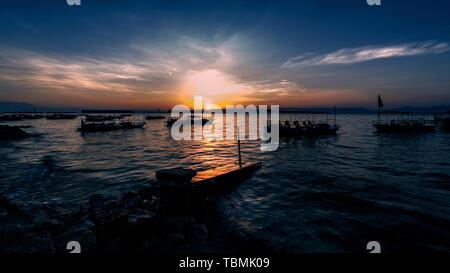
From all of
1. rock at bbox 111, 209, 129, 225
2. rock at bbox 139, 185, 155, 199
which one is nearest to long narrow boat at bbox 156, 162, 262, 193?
rock at bbox 139, 185, 155, 199

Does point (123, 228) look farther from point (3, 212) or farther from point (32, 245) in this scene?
point (3, 212)

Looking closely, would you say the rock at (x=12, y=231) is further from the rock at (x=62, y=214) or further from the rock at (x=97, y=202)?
the rock at (x=97, y=202)

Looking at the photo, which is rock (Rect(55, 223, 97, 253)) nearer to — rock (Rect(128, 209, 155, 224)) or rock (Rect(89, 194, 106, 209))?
rock (Rect(128, 209, 155, 224))

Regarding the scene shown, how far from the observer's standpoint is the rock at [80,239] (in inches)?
278

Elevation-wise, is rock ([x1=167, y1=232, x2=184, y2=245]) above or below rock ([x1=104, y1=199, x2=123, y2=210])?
below

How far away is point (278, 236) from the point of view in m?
9.18

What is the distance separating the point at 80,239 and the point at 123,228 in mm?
1454

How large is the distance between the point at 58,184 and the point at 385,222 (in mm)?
22505

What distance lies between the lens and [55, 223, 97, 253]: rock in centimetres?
707

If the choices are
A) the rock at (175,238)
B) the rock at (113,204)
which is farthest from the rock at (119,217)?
the rock at (175,238)

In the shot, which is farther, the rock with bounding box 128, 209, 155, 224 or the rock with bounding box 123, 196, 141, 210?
the rock with bounding box 123, 196, 141, 210

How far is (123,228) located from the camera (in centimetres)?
822
